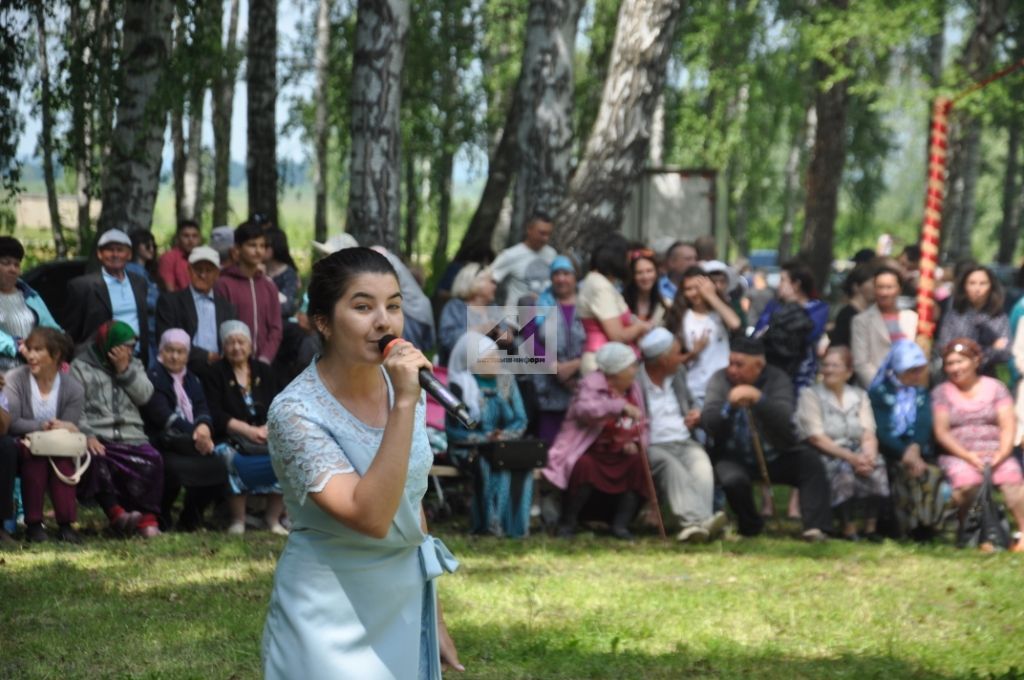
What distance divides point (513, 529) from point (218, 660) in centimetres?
408

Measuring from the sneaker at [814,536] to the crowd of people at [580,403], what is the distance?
0.12 feet

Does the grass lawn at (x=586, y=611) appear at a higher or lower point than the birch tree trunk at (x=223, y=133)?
lower

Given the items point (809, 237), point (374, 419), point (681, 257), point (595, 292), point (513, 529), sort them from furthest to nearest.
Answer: point (809, 237)
point (681, 257)
point (595, 292)
point (513, 529)
point (374, 419)

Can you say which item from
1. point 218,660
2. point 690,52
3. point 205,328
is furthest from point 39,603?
point 690,52

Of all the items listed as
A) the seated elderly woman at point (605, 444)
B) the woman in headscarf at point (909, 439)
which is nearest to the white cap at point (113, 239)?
the seated elderly woman at point (605, 444)

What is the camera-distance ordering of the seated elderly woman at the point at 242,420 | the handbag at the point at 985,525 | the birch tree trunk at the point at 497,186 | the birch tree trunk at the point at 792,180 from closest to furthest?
the seated elderly woman at the point at 242,420
the handbag at the point at 985,525
the birch tree trunk at the point at 497,186
the birch tree trunk at the point at 792,180

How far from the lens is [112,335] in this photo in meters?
10.6

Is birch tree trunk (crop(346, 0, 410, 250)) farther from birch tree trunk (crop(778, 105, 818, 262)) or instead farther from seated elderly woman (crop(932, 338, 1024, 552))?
birch tree trunk (crop(778, 105, 818, 262))

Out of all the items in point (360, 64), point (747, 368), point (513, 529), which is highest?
point (360, 64)

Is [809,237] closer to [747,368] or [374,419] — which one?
[747,368]

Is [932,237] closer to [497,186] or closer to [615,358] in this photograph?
[615,358]

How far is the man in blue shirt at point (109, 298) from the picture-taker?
11562 mm

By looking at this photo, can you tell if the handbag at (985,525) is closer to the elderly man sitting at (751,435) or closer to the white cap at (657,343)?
the elderly man sitting at (751,435)

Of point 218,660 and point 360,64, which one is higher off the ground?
point 360,64
